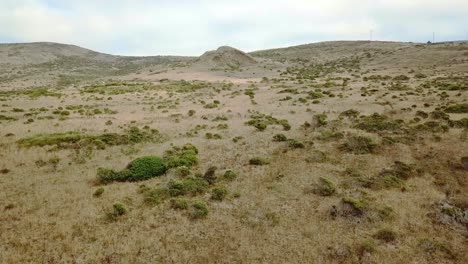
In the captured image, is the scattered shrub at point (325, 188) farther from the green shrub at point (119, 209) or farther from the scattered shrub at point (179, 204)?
the green shrub at point (119, 209)

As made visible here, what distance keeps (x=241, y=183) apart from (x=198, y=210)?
513cm

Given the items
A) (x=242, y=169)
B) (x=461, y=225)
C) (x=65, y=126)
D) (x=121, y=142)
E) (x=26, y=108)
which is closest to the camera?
(x=461, y=225)

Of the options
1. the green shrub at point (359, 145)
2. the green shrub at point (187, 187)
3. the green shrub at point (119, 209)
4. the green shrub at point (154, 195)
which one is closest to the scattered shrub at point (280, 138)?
the green shrub at point (359, 145)

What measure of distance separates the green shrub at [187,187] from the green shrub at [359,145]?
13201 millimetres

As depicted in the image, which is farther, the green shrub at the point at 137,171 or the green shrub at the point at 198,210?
the green shrub at the point at 137,171

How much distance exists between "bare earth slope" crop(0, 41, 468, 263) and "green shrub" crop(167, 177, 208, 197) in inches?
3.8

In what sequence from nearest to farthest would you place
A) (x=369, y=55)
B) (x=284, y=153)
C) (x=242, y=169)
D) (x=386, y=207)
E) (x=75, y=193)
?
1. (x=386, y=207)
2. (x=75, y=193)
3. (x=242, y=169)
4. (x=284, y=153)
5. (x=369, y=55)

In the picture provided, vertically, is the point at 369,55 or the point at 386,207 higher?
the point at 369,55

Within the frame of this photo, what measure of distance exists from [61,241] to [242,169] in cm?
1398

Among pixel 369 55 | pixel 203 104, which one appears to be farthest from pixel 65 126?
pixel 369 55

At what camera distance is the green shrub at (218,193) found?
86.5ft

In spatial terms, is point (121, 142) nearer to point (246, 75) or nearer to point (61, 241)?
point (61, 241)

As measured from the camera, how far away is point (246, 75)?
375 ft

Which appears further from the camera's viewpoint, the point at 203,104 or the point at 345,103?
the point at 203,104
